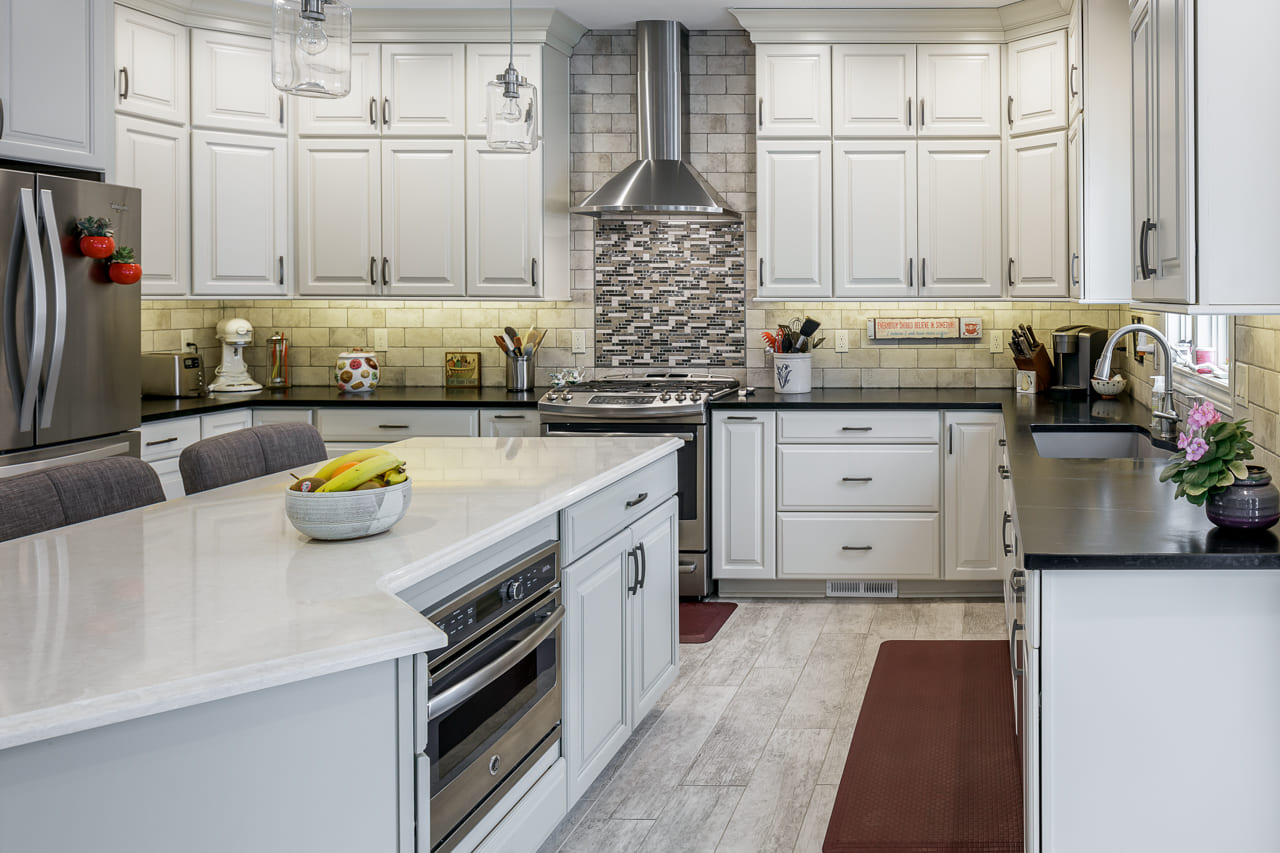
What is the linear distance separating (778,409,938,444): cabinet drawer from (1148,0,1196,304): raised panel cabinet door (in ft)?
7.39

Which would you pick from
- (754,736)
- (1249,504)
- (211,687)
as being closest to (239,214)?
(754,736)

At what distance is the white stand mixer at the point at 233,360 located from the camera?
5406 mm

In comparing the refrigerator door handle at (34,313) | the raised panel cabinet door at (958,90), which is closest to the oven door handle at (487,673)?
the refrigerator door handle at (34,313)

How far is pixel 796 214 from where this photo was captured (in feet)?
16.6

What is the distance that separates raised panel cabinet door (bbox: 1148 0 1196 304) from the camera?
215cm

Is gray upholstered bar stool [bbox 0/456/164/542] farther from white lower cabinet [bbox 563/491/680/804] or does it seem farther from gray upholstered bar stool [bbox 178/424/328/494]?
white lower cabinet [bbox 563/491/680/804]

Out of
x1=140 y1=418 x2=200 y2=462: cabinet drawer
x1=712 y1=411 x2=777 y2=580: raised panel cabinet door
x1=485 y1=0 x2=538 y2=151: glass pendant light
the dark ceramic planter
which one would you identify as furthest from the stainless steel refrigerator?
the dark ceramic planter

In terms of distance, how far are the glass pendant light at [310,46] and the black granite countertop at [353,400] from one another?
2.74 meters

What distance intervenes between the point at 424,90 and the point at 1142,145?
11.0 ft

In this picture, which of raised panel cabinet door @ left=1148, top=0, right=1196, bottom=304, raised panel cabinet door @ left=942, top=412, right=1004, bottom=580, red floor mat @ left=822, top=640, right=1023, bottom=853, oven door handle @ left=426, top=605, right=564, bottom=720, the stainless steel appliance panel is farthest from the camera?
raised panel cabinet door @ left=942, top=412, right=1004, bottom=580

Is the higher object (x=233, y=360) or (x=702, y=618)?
(x=233, y=360)

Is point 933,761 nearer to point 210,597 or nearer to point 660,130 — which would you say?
point 210,597

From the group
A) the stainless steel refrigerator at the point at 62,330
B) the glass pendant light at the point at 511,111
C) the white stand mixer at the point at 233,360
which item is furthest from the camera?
the white stand mixer at the point at 233,360

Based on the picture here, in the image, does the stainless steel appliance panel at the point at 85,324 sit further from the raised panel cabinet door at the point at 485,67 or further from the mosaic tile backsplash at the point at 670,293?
the mosaic tile backsplash at the point at 670,293
